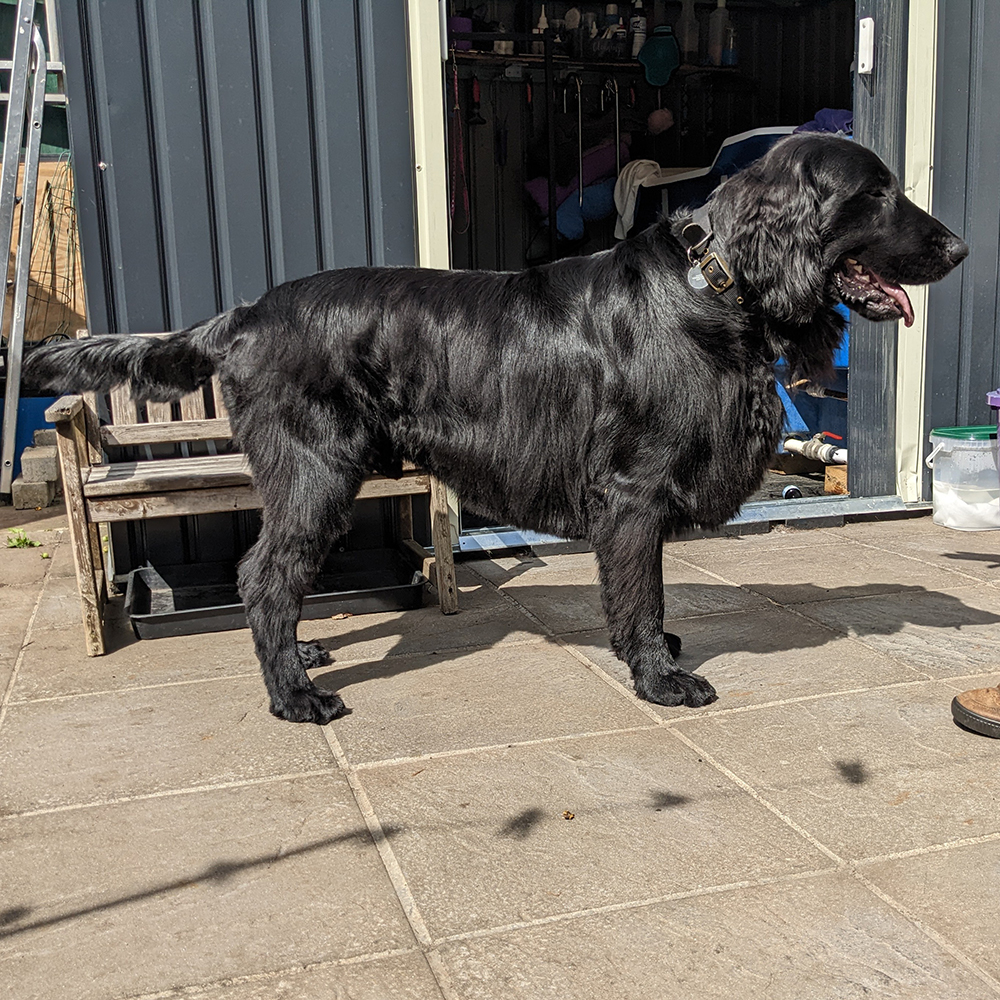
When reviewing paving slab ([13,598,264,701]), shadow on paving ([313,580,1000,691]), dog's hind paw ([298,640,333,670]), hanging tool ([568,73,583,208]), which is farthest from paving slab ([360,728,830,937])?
hanging tool ([568,73,583,208])

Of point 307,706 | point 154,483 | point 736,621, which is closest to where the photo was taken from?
point 307,706

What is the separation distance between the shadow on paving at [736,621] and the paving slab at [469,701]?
0.03 m

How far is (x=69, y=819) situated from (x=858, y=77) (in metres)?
4.98

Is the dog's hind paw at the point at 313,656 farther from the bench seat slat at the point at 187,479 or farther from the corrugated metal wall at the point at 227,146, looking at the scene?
the corrugated metal wall at the point at 227,146

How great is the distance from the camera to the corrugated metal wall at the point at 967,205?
5270 millimetres

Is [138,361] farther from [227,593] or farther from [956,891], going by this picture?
[956,891]

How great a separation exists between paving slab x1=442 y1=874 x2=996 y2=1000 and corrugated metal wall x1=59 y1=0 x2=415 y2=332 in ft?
10.7

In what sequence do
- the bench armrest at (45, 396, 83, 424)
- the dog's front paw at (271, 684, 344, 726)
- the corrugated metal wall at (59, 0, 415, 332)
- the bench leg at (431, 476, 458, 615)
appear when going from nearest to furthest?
1. the dog's front paw at (271, 684, 344, 726)
2. the bench armrest at (45, 396, 83, 424)
3. the bench leg at (431, 476, 458, 615)
4. the corrugated metal wall at (59, 0, 415, 332)

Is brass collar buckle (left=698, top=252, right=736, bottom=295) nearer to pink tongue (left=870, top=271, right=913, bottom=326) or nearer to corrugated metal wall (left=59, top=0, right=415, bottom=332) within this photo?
pink tongue (left=870, top=271, right=913, bottom=326)

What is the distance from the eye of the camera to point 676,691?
3146 millimetres

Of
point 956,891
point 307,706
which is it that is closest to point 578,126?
point 307,706

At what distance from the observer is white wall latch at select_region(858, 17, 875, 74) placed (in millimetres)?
5211

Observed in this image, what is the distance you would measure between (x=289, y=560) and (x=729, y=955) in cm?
182

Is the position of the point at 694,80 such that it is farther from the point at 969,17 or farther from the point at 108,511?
the point at 108,511
